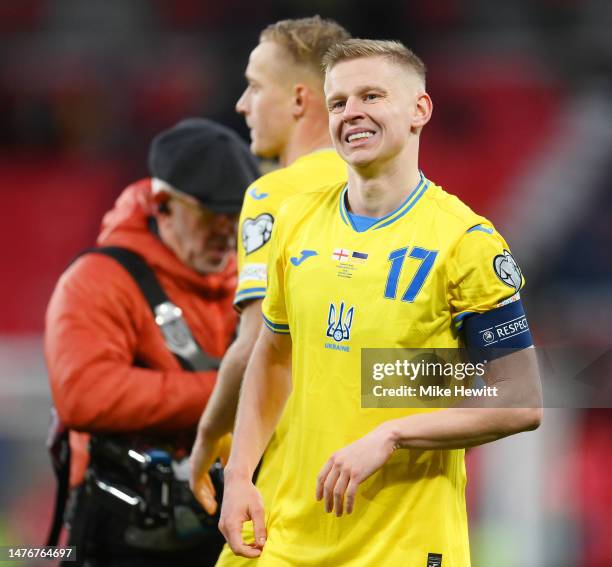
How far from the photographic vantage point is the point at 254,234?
9.64 feet

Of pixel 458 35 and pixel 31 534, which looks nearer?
pixel 31 534

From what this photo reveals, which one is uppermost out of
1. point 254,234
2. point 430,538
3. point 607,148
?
point 607,148

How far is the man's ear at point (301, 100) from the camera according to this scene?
3.21 m

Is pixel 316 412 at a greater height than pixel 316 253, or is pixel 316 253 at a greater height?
pixel 316 253

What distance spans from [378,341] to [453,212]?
0.98 ft

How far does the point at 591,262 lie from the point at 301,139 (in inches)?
267

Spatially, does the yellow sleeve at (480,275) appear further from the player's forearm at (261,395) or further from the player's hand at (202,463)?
the player's hand at (202,463)

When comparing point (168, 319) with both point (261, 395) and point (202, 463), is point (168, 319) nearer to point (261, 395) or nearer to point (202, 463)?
point (202, 463)

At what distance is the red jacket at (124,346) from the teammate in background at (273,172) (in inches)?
15.1

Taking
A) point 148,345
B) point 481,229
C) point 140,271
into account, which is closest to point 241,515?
point 481,229

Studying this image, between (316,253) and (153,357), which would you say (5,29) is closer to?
(153,357)

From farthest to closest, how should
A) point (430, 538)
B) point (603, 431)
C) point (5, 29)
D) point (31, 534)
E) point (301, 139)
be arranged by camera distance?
point (5, 29) → point (603, 431) → point (31, 534) → point (301, 139) → point (430, 538)

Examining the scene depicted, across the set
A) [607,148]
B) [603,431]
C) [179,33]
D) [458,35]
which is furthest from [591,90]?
[603,431]

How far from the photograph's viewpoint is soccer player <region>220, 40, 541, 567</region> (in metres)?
2.27
